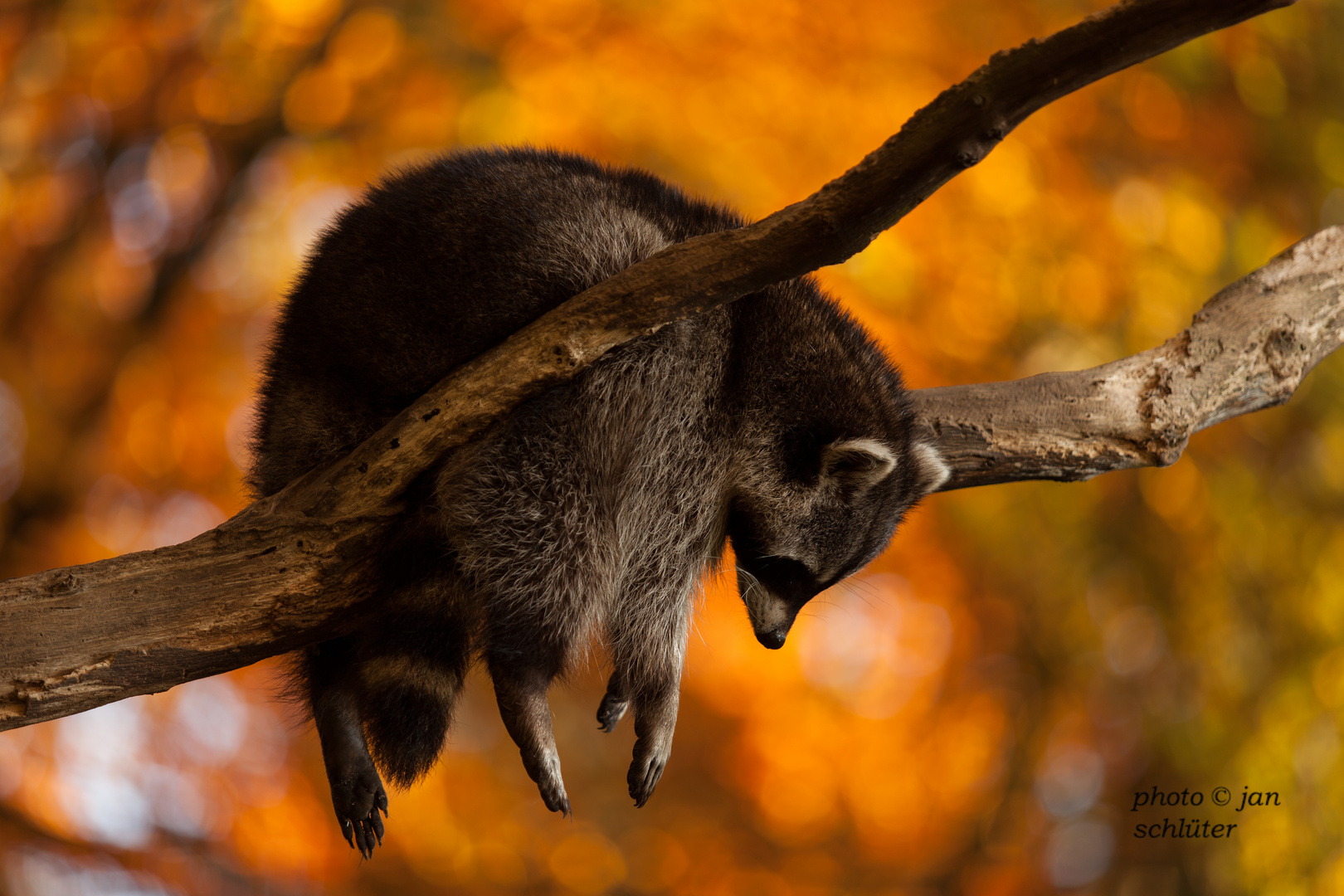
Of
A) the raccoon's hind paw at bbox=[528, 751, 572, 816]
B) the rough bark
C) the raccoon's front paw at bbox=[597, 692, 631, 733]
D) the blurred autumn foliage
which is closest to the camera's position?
the rough bark

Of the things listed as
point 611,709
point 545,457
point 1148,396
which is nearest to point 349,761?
point 611,709

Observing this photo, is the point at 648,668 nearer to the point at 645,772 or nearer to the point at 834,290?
the point at 645,772

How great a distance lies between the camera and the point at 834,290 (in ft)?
12.7

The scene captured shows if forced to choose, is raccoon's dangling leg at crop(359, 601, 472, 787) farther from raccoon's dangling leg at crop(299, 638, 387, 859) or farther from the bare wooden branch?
the bare wooden branch

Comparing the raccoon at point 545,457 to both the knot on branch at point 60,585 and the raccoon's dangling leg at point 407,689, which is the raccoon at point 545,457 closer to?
the raccoon's dangling leg at point 407,689

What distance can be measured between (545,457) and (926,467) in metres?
0.88

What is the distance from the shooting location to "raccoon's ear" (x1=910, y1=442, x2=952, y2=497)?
2.19 metres

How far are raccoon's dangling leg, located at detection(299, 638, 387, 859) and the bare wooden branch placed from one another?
1.43 meters

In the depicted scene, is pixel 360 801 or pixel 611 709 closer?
pixel 360 801

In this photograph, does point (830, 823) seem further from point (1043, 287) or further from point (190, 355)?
point (190, 355)

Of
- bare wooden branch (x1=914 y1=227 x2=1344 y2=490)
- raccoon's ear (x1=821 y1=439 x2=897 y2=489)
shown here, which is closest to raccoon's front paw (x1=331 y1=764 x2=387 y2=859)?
raccoon's ear (x1=821 y1=439 x2=897 y2=489)

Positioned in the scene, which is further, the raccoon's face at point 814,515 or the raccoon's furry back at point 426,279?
the raccoon's face at point 814,515

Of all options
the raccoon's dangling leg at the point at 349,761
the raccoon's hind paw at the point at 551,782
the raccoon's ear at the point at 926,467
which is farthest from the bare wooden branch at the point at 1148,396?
the raccoon's dangling leg at the point at 349,761

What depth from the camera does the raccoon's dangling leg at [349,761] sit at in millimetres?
1882
